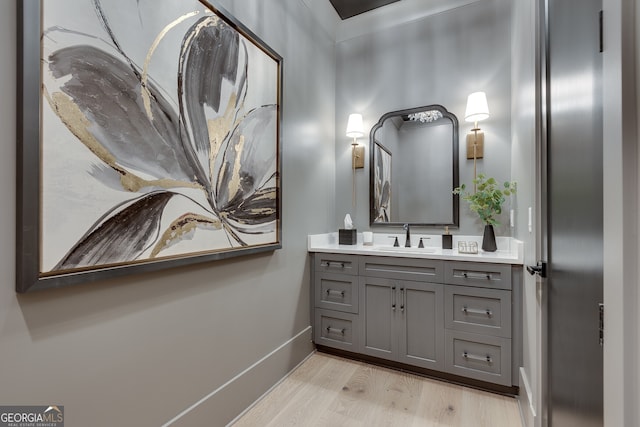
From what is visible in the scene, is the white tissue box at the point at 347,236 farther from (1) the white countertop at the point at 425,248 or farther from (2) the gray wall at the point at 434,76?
(2) the gray wall at the point at 434,76

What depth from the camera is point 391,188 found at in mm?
2953

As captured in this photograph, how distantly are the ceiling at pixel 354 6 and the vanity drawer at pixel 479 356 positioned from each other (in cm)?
294

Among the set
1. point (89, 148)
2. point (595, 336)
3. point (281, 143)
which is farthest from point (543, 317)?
point (89, 148)

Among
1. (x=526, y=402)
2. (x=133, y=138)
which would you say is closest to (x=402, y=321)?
(x=526, y=402)

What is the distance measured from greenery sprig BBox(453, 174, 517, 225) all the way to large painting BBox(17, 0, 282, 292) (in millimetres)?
1678

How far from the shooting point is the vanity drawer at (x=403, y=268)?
220cm

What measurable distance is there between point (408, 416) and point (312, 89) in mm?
2562

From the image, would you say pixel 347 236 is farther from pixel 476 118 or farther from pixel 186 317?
pixel 186 317

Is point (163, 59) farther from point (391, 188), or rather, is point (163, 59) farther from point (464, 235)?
point (464, 235)

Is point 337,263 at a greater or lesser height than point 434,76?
lesser

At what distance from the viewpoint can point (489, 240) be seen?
2.37 metres

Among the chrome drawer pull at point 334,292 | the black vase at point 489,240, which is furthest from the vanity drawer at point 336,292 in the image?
the black vase at point 489,240

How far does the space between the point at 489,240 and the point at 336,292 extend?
1.27 metres

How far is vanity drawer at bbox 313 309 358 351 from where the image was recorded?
8.20 feet
